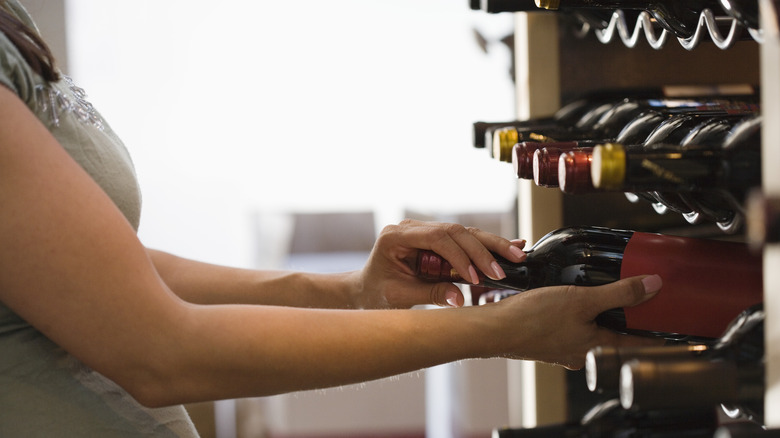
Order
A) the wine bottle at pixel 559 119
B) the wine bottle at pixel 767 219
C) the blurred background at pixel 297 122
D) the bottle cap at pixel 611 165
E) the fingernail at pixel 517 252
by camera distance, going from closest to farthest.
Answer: the wine bottle at pixel 767 219 → the bottle cap at pixel 611 165 → the fingernail at pixel 517 252 → the wine bottle at pixel 559 119 → the blurred background at pixel 297 122

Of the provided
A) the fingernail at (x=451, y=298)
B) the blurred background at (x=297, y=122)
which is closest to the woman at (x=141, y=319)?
the fingernail at (x=451, y=298)

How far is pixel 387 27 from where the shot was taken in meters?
3.40

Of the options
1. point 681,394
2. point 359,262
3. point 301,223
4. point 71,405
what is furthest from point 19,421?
point 301,223

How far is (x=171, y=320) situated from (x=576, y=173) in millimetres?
269

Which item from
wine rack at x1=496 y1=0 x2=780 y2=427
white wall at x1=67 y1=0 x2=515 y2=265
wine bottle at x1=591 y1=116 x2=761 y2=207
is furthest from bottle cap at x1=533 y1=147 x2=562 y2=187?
white wall at x1=67 y1=0 x2=515 y2=265

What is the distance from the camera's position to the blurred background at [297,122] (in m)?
3.11

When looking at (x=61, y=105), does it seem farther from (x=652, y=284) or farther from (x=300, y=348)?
(x=652, y=284)

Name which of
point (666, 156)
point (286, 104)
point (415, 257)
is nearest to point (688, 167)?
point (666, 156)

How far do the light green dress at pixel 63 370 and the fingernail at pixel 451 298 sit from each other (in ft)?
0.86

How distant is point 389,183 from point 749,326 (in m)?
3.10

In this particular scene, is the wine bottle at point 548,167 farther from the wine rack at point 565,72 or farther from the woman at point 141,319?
the wine rack at point 565,72

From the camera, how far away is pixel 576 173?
0.44 meters

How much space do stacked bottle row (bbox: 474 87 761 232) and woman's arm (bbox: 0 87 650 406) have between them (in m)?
0.08

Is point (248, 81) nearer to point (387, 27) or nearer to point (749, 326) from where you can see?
point (387, 27)
